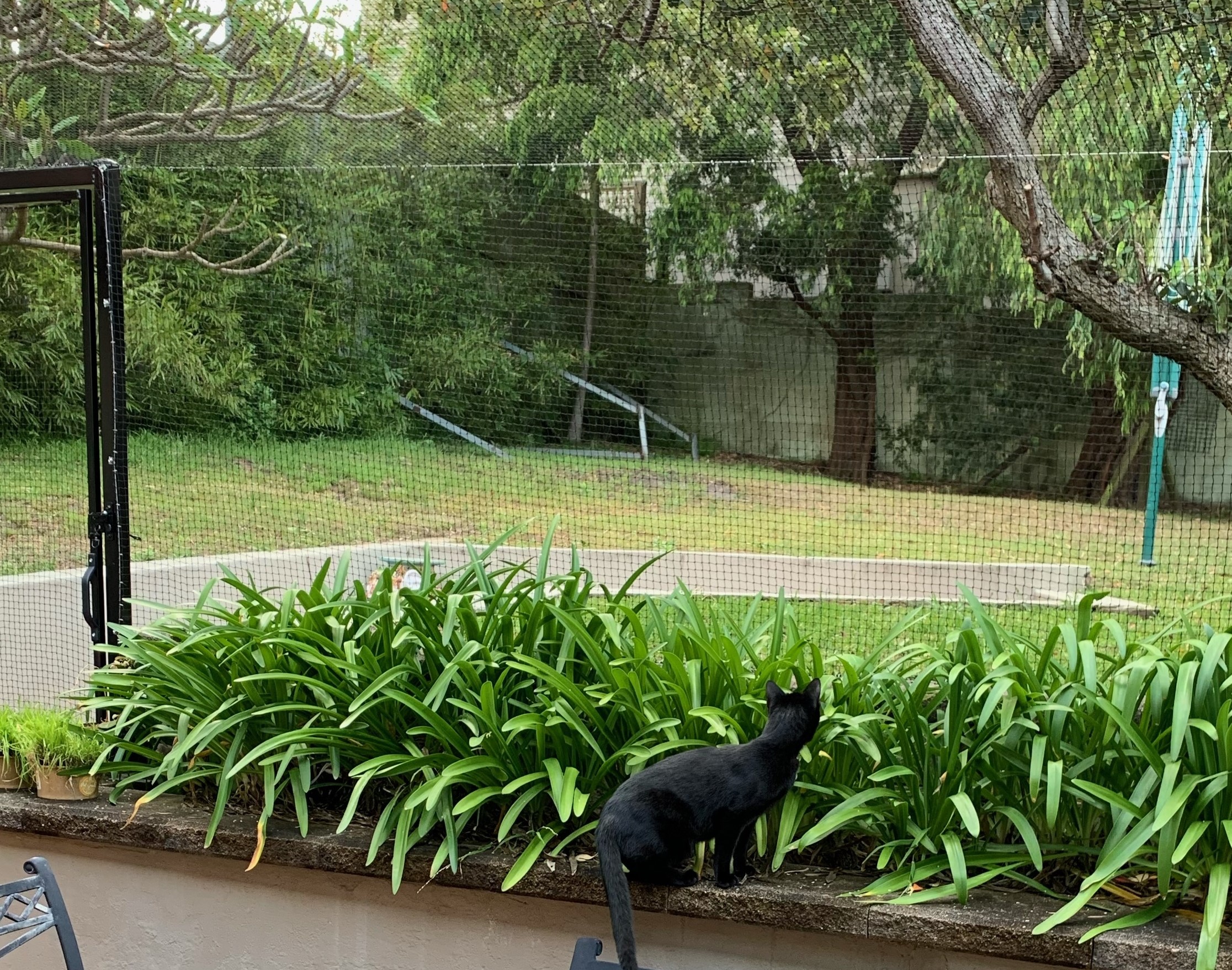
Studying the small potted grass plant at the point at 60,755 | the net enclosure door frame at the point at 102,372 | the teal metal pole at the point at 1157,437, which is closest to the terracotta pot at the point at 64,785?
the small potted grass plant at the point at 60,755

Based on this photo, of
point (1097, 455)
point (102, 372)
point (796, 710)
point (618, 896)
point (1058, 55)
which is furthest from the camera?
point (1097, 455)

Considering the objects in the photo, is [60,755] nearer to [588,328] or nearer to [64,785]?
[64,785]

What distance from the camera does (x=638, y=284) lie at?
12.5ft

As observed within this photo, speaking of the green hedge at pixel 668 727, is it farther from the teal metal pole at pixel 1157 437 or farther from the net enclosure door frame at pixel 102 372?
the teal metal pole at pixel 1157 437

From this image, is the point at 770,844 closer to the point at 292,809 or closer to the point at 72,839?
the point at 292,809

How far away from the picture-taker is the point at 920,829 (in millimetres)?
1941

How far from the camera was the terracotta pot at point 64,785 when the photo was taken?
2381 millimetres

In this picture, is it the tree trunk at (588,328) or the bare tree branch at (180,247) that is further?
the tree trunk at (588,328)

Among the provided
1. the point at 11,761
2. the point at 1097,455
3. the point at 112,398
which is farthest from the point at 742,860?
the point at 1097,455

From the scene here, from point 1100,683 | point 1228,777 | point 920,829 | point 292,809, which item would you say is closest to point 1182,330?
point 1100,683

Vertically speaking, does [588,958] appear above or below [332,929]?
above

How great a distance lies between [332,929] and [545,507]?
8.88 feet

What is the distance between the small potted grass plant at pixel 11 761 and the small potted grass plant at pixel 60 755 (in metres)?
0.02

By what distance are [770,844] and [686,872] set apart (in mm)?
212
